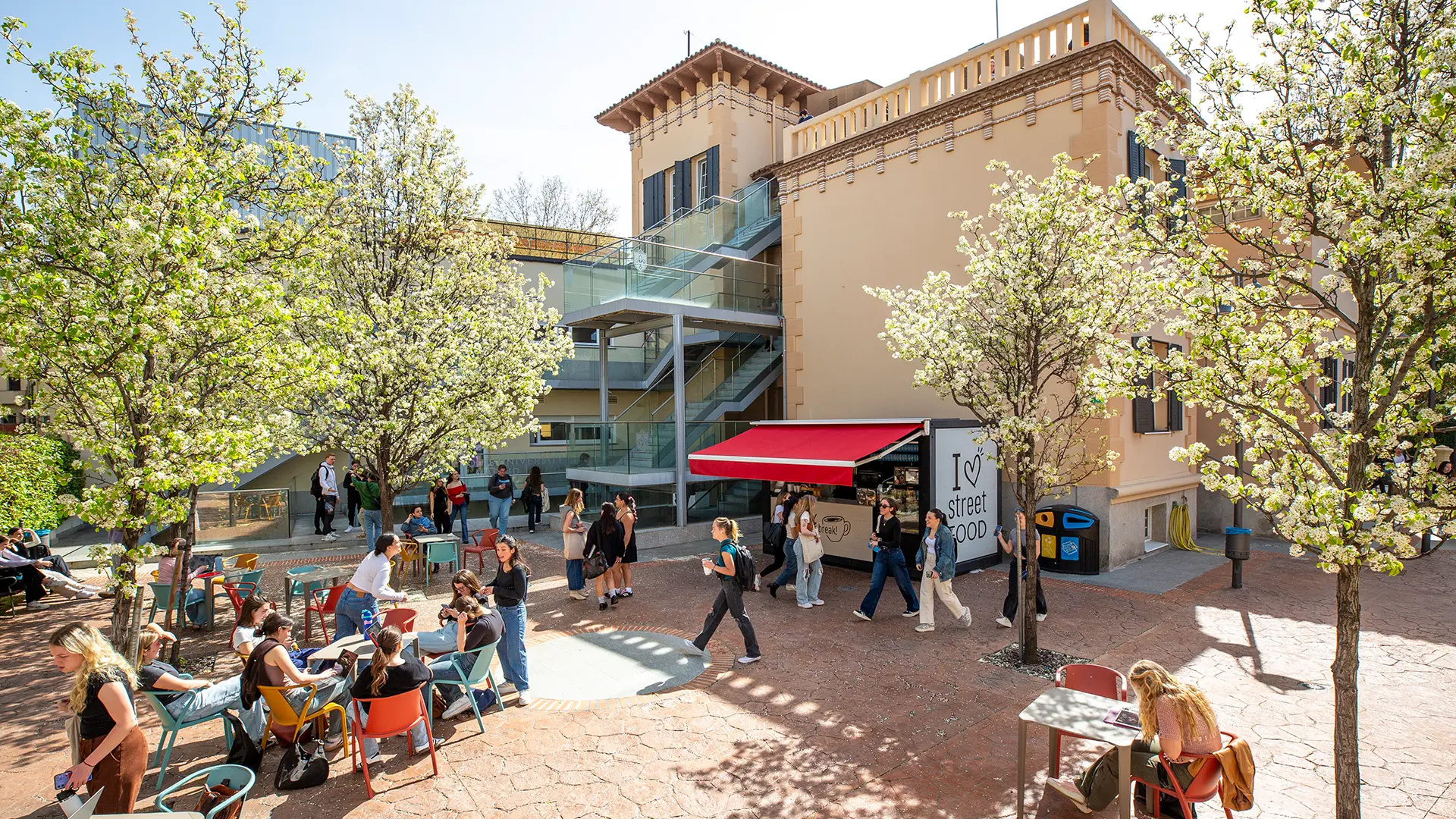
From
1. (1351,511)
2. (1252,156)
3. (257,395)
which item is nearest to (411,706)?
(257,395)

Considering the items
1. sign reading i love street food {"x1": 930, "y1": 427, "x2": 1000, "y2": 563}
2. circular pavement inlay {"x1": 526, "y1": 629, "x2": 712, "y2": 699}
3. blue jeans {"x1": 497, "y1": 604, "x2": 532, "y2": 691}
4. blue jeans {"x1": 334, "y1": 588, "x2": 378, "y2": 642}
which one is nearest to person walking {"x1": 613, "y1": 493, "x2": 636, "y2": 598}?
circular pavement inlay {"x1": 526, "y1": 629, "x2": 712, "y2": 699}

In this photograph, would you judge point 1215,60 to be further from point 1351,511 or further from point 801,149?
point 801,149

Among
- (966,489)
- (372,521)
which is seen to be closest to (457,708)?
(372,521)

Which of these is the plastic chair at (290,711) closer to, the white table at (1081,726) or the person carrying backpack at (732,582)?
the person carrying backpack at (732,582)

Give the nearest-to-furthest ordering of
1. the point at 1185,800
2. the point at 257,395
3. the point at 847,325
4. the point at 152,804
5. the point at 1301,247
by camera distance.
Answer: the point at 1185,800
the point at 1301,247
the point at 152,804
the point at 257,395
the point at 847,325

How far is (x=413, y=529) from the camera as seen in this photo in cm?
1306

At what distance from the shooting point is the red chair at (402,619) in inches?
273

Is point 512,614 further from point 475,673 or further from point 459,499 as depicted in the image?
point 459,499

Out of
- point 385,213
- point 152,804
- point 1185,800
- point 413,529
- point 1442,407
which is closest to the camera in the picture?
point 1442,407

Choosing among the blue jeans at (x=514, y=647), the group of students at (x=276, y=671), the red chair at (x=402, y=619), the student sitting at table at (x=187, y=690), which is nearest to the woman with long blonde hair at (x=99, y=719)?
the group of students at (x=276, y=671)

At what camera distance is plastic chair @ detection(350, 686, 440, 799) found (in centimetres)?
521

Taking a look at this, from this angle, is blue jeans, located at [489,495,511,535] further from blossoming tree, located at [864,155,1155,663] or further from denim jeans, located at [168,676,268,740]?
blossoming tree, located at [864,155,1155,663]

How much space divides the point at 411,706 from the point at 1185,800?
16.5 feet

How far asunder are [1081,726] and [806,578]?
5.85 meters
